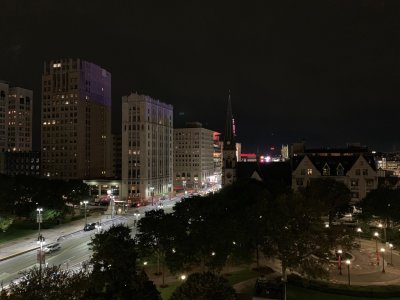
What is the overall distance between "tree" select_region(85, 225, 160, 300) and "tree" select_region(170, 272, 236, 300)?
15.7 ft

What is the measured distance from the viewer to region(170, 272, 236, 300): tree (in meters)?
29.7

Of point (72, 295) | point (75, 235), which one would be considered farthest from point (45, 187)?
point (72, 295)

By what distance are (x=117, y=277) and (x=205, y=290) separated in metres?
9.78


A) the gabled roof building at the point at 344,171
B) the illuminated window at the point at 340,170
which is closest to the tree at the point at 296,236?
the gabled roof building at the point at 344,171

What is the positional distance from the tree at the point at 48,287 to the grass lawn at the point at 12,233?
59.0 m

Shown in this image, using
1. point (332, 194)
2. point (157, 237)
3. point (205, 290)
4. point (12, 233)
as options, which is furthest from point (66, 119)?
point (205, 290)

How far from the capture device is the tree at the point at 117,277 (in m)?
33.8

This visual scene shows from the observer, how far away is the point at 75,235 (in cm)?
8925

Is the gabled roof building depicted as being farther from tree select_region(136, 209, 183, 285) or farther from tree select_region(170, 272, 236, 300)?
tree select_region(170, 272, 236, 300)

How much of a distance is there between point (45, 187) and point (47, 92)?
317 ft

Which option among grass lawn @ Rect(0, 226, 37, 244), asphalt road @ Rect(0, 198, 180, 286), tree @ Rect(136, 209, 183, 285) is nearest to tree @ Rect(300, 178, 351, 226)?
tree @ Rect(136, 209, 183, 285)

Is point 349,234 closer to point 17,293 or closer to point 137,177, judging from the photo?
point 17,293

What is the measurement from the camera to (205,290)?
2980cm

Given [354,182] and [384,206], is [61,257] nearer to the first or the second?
[384,206]
